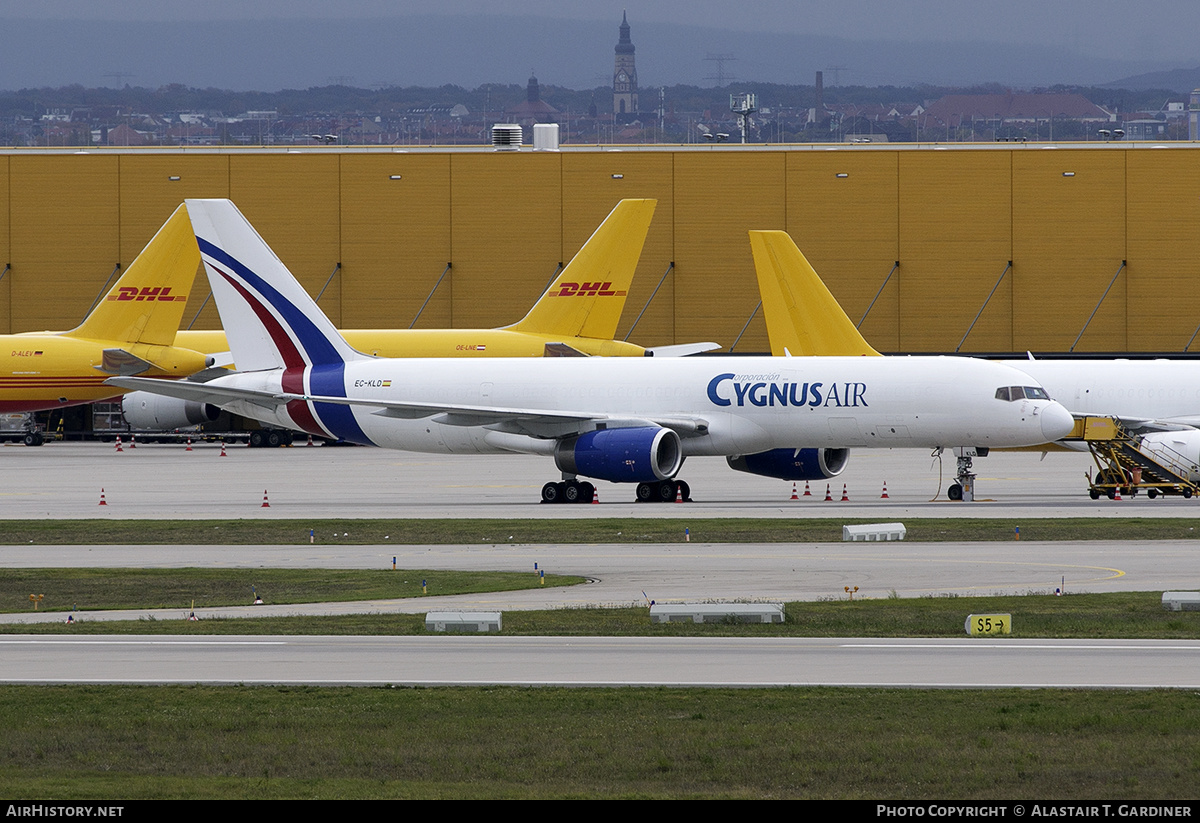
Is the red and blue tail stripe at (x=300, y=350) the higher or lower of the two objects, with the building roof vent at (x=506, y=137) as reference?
lower

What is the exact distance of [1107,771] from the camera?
12180 millimetres

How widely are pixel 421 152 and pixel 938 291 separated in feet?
86.9

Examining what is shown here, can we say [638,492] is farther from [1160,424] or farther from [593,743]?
[593,743]

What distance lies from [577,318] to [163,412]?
19819 mm

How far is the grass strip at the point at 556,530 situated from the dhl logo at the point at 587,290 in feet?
86.5

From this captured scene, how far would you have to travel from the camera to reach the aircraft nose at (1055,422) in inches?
1559

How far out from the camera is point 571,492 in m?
41.4

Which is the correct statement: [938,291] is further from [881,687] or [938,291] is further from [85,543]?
[881,687]

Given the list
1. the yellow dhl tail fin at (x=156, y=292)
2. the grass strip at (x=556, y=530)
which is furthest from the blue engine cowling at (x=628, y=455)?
the yellow dhl tail fin at (x=156, y=292)

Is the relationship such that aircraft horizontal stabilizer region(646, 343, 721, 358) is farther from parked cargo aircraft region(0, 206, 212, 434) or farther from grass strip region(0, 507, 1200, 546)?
grass strip region(0, 507, 1200, 546)

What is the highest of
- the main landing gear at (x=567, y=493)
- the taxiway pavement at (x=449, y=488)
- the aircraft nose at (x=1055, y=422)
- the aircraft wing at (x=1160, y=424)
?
the aircraft nose at (x=1055, y=422)

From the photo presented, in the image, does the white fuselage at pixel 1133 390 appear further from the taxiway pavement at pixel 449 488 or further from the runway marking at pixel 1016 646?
the runway marking at pixel 1016 646

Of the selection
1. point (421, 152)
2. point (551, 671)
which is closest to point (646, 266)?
point (421, 152)

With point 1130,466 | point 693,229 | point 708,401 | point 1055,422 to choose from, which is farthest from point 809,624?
point 693,229
